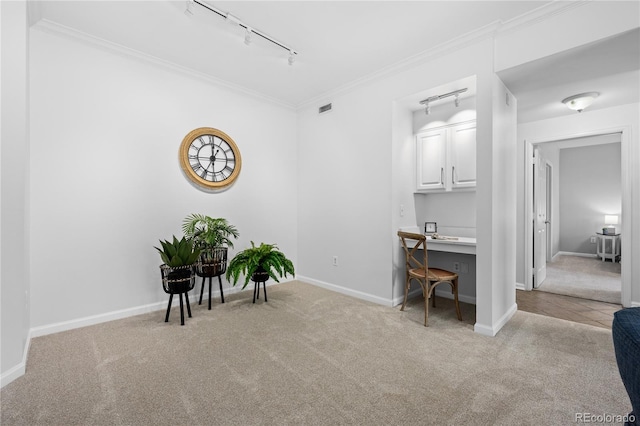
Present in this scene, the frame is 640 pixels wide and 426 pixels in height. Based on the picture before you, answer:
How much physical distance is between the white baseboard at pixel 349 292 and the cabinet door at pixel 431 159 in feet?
4.92

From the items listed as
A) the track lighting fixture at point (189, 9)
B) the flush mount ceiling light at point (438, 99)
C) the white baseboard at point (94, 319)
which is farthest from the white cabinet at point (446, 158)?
the white baseboard at point (94, 319)

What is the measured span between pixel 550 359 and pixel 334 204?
2740 mm

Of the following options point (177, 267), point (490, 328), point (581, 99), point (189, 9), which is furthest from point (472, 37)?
point (177, 267)

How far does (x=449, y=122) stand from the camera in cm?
351

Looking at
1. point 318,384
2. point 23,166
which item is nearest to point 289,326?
point 318,384

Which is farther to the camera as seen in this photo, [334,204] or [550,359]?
[334,204]

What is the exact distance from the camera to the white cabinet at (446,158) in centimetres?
332

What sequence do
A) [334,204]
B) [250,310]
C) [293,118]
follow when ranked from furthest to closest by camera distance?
[293,118] < [334,204] < [250,310]

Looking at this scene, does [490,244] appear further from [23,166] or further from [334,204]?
[23,166]

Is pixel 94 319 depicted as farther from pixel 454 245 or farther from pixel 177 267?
pixel 454 245

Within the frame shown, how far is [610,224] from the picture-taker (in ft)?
20.9

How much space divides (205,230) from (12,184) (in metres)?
1.68

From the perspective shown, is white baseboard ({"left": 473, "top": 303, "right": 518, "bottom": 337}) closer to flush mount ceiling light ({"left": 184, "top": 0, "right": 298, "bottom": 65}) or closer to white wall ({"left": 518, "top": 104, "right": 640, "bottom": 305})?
white wall ({"left": 518, "top": 104, "right": 640, "bottom": 305})

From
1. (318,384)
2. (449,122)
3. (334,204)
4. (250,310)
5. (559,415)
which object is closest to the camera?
(559,415)
